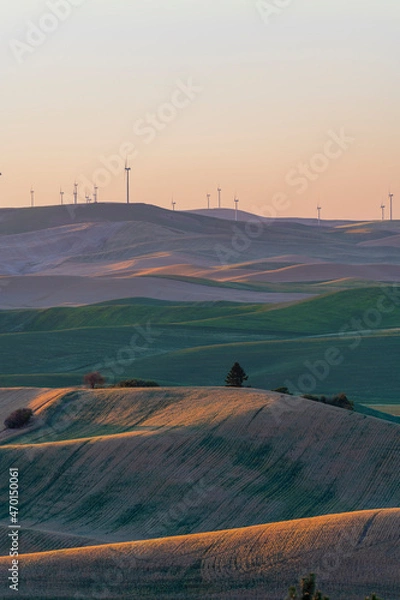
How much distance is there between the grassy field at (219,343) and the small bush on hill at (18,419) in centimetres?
1565

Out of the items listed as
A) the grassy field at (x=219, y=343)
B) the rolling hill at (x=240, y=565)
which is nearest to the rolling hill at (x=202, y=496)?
the rolling hill at (x=240, y=565)

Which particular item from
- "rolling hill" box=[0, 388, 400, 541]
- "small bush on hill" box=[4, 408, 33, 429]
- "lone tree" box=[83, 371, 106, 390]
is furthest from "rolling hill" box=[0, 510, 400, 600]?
"lone tree" box=[83, 371, 106, 390]

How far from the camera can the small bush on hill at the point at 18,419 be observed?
59125 millimetres

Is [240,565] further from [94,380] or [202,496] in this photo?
[94,380]

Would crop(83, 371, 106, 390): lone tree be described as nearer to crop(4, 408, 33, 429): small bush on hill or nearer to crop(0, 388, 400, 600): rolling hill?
crop(0, 388, 400, 600): rolling hill

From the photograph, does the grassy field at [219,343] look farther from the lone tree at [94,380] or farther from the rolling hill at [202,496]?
the rolling hill at [202,496]

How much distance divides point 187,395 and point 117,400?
3.42m

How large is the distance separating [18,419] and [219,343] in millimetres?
39732

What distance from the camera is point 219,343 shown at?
322 ft

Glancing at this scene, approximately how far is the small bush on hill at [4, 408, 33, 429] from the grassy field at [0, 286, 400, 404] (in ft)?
51.3

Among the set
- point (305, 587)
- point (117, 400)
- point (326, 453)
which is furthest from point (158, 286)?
point (305, 587)

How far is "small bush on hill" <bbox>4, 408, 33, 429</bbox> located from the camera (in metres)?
59.1

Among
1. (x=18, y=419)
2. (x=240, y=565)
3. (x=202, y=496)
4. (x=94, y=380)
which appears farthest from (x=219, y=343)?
(x=240, y=565)

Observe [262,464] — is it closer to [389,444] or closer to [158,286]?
[389,444]
